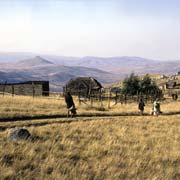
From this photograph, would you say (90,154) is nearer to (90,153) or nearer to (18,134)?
(90,153)

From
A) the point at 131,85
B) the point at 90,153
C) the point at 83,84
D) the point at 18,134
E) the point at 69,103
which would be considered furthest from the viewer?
the point at 83,84

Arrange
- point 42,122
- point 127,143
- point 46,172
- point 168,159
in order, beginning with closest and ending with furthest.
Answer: point 46,172
point 168,159
point 127,143
point 42,122

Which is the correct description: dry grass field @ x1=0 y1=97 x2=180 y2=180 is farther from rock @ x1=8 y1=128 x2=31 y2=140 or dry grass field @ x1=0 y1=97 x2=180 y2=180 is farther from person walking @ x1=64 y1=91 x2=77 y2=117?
person walking @ x1=64 y1=91 x2=77 y2=117

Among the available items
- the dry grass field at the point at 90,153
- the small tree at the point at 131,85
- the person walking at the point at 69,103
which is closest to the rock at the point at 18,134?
the dry grass field at the point at 90,153

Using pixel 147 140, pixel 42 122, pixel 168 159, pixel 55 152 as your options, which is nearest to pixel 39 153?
pixel 55 152

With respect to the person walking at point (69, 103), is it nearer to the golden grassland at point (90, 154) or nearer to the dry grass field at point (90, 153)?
the dry grass field at point (90, 153)

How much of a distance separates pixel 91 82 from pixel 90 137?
194ft

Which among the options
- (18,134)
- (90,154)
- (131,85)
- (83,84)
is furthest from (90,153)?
(83,84)

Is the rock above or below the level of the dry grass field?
above

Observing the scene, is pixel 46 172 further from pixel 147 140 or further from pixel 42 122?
pixel 42 122

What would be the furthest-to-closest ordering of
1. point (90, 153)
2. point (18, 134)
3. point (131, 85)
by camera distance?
1. point (131, 85)
2. point (18, 134)
3. point (90, 153)

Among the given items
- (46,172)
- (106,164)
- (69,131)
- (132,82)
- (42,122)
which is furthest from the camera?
(132,82)

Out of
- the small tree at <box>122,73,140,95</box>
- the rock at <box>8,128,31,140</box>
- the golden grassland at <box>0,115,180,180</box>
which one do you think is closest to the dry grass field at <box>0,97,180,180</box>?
the golden grassland at <box>0,115,180,180</box>

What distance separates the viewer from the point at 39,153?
17.3 m
